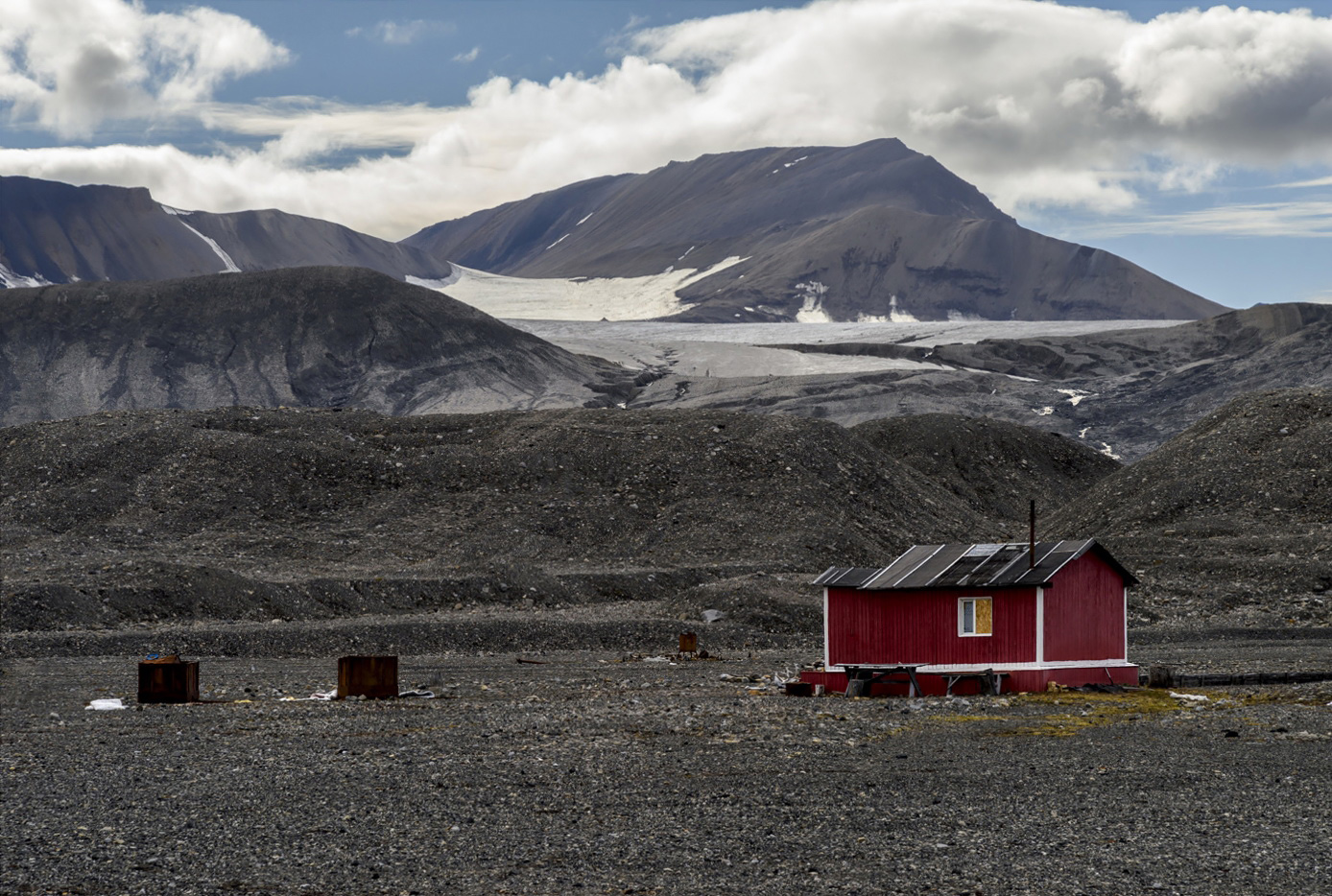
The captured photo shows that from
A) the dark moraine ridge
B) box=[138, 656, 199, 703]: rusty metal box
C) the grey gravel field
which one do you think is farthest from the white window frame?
the dark moraine ridge

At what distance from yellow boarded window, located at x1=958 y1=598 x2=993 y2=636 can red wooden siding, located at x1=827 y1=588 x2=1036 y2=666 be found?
3.1 inches

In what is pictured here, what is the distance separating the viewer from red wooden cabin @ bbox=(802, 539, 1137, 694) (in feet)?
82.0

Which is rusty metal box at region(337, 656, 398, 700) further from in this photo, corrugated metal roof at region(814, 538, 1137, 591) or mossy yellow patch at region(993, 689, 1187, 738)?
mossy yellow patch at region(993, 689, 1187, 738)

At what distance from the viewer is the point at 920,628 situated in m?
25.7

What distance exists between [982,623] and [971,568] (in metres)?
1.23

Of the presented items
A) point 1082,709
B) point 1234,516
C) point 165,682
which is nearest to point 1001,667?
point 1082,709

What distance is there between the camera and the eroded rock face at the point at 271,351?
334 feet

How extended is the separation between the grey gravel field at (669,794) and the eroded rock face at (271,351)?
79.4 m

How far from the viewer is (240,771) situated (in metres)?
15.9

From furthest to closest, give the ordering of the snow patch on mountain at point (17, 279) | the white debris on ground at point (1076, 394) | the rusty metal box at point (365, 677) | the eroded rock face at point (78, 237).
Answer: the eroded rock face at point (78, 237), the snow patch on mountain at point (17, 279), the white debris on ground at point (1076, 394), the rusty metal box at point (365, 677)

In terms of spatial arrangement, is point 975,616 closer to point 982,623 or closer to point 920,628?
point 982,623

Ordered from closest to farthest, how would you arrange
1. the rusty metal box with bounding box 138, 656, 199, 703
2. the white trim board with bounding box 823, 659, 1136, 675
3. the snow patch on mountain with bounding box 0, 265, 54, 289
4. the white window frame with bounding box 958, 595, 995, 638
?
the rusty metal box with bounding box 138, 656, 199, 703 < the white trim board with bounding box 823, 659, 1136, 675 < the white window frame with bounding box 958, 595, 995, 638 < the snow patch on mountain with bounding box 0, 265, 54, 289

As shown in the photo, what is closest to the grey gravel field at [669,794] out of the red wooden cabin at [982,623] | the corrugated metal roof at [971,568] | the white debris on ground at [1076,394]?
the red wooden cabin at [982,623]

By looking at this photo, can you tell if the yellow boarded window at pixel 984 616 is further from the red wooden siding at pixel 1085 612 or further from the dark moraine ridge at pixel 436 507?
the dark moraine ridge at pixel 436 507
